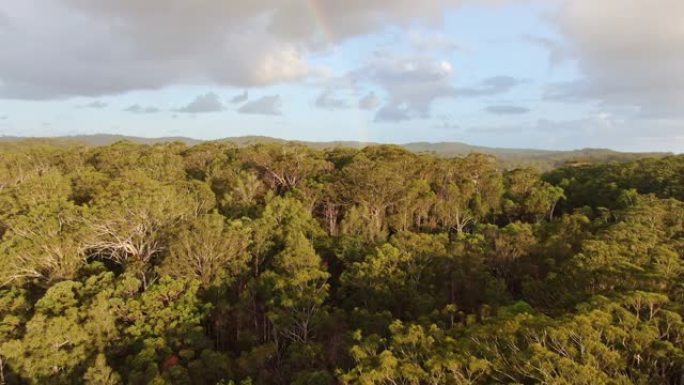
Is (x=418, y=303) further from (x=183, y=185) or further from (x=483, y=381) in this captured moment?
(x=183, y=185)

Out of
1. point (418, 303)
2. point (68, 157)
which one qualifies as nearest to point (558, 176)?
point (418, 303)

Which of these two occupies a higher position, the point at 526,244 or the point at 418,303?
the point at 526,244

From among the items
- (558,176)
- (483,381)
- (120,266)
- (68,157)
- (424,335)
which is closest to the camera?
(483,381)

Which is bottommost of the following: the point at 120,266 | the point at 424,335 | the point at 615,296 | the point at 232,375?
the point at 232,375

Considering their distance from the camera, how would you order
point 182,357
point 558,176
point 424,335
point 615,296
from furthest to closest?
1. point 558,176
2. point 182,357
3. point 424,335
4. point 615,296

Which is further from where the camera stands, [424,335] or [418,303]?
[418,303]

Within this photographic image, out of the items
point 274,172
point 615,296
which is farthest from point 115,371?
point 274,172
